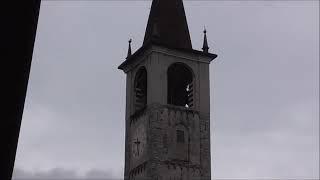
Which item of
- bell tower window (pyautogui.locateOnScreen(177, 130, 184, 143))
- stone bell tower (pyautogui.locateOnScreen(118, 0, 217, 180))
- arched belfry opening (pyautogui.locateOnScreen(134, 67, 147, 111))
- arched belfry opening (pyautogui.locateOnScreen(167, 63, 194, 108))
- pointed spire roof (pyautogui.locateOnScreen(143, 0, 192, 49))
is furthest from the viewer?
arched belfry opening (pyautogui.locateOnScreen(134, 67, 147, 111))

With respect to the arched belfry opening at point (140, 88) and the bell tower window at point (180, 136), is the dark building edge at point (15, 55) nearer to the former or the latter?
the bell tower window at point (180, 136)

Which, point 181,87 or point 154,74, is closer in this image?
point 154,74

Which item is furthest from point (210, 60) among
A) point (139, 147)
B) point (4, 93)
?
point (4, 93)

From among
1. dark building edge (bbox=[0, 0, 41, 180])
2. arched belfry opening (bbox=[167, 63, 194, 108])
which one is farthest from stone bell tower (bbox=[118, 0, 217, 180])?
dark building edge (bbox=[0, 0, 41, 180])

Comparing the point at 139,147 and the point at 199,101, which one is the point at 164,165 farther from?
the point at 199,101

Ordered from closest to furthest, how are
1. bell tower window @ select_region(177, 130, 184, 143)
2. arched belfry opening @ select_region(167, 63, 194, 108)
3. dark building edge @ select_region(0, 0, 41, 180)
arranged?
dark building edge @ select_region(0, 0, 41, 180) < bell tower window @ select_region(177, 130, 184, 143) < arched belfry opening @ select_region(167, 63, 194, 108)

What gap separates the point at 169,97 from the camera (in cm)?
3694

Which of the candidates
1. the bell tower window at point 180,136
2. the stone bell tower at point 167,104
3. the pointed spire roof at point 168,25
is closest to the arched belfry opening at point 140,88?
the stone bell tower at point 167,104

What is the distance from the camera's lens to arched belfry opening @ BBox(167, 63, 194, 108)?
37094mm

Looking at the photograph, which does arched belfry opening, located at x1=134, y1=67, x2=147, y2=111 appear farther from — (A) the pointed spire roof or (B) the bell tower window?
(B) the bell tower window

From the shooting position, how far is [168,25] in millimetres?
38500

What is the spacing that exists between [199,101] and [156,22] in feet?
17.4

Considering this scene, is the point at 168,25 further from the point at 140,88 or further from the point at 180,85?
the point at 140,88

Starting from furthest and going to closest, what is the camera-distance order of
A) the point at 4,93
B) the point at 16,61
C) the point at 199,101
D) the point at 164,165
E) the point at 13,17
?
the point at 199,101 → the point at 164,165 → the point at 4,93 → the point at 16,61 → the point at 13,17
